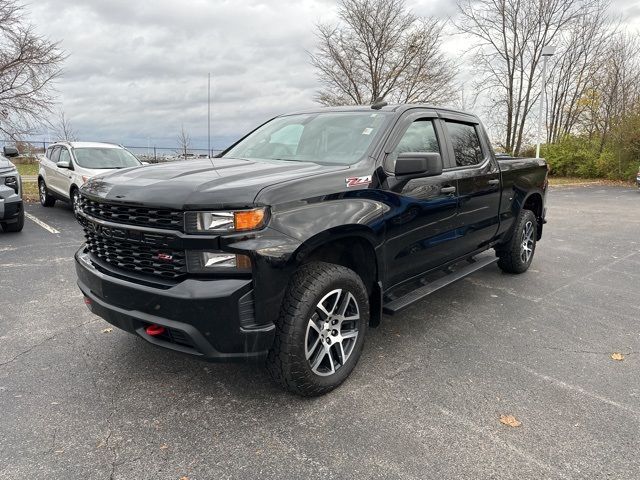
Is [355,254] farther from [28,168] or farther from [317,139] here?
[28,168]

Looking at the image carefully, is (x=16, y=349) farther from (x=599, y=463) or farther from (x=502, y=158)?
(x=502, y=158)

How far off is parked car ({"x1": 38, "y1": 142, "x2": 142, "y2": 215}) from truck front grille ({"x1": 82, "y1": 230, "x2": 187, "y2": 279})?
7155 millimetres

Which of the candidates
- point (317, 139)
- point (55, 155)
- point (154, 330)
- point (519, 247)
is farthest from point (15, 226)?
point (519, 247)

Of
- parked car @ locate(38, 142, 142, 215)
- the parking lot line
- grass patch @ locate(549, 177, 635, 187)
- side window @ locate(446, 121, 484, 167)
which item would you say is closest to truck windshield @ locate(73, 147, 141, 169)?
parked car @ locate(38, 142, 142, 215)

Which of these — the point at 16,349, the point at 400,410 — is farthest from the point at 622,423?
the point at 16,349

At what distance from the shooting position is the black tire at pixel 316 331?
265 centimetres

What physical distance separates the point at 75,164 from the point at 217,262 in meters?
8.75

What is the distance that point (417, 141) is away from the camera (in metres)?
3.80

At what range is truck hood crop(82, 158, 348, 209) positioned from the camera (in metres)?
2.49

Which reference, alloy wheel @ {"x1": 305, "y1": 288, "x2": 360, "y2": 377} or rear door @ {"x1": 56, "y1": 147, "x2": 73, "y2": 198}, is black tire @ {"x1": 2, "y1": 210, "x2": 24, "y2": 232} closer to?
rear door @ {"x1": 56, "y1": 147, "x2": 73, "y2": 198}

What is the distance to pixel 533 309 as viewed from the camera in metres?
4.60

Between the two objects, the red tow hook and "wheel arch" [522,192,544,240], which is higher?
"wheel arch" [522,192,544,240]

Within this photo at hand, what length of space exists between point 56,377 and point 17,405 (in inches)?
13.8

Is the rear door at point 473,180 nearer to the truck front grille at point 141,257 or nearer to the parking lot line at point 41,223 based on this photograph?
the truck front grille at point 141,257
